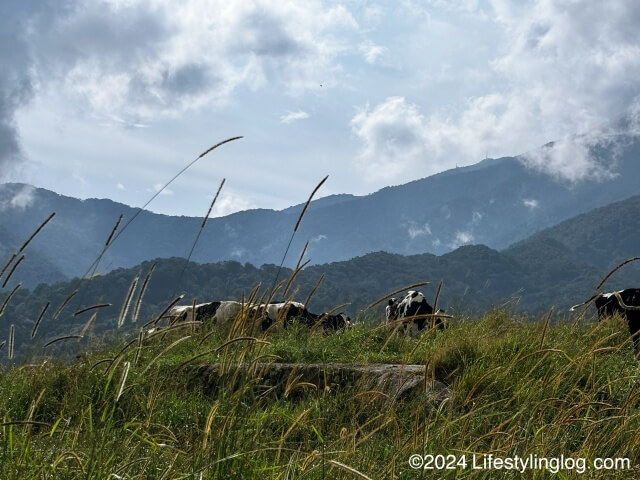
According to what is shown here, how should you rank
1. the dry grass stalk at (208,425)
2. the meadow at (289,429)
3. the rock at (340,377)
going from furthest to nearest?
1. the rock at (340,377)
2. the meadow at (289,429)
3. the dry grass stalk at (208,425)

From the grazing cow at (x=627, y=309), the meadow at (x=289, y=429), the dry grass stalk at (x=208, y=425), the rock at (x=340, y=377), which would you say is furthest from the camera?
the grazing cow at (x=627, y=309)

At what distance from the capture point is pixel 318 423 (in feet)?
16.1

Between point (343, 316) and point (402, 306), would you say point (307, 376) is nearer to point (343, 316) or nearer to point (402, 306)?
point (343, 316)

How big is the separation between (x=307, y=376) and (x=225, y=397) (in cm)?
396

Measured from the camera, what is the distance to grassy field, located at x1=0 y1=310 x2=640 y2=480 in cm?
289

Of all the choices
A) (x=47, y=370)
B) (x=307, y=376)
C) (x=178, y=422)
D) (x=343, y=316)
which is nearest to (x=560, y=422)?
(x=178, y=422)

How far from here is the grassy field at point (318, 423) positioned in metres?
2.89

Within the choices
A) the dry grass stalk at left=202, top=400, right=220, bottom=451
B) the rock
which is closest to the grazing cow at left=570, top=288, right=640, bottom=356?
the rock

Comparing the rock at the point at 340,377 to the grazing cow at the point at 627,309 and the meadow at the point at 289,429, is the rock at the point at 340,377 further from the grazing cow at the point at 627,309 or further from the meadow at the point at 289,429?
the grazing cow at the point at 627,309

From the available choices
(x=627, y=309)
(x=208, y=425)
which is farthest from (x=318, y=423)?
(x=627, y=309)

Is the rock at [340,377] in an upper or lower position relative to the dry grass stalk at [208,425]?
lower

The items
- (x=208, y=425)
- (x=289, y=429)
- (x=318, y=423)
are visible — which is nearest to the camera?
(x=208, y=425)

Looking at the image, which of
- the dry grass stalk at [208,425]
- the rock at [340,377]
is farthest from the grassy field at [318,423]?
the rock at [340,377]

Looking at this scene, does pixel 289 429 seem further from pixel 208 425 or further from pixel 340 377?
pixel 340 377
